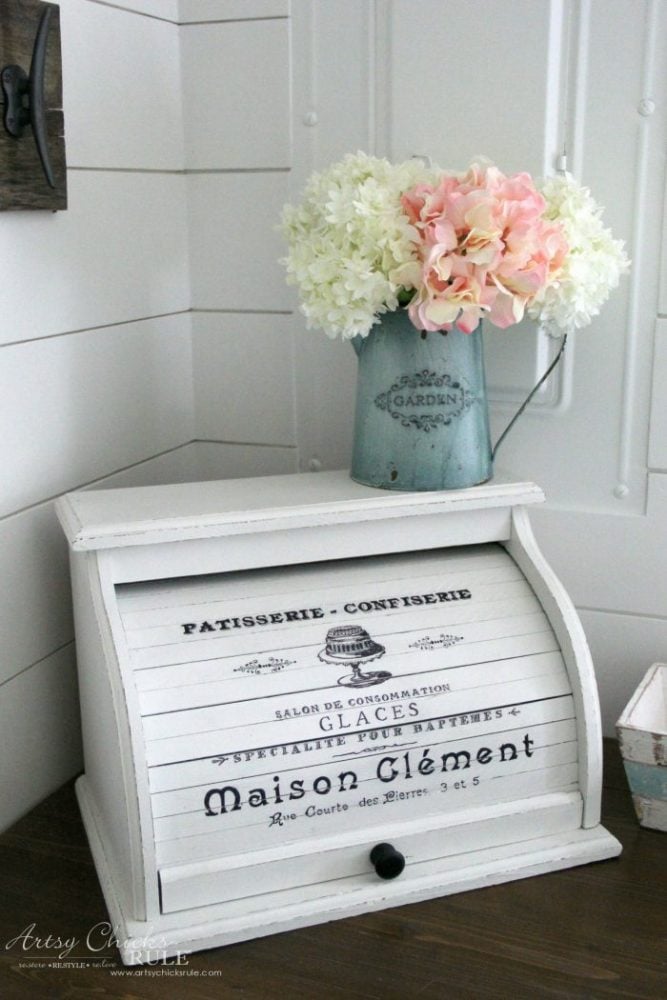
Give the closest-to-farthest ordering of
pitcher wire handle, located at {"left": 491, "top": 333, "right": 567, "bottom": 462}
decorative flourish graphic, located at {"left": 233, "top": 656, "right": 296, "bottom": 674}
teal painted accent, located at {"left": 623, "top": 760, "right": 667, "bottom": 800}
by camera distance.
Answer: decorative flourish graphic, located at {"left": 233, "top": 656, "right": 296, "bottom": 674} → teal painted accent, located at {"left": 623, "top": 760, "right": 667, "bottom": 800} → pitcher wire handle, located at {"left": 491, "top": 333, "right": 567, "bottom": 462}

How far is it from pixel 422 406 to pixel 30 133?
0.56 meters

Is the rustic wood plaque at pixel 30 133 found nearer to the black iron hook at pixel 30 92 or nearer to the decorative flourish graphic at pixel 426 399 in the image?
the black iron hook at pixel 30 92

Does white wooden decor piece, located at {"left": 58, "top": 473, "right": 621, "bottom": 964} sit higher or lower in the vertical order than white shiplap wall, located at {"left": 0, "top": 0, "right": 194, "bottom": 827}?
lower

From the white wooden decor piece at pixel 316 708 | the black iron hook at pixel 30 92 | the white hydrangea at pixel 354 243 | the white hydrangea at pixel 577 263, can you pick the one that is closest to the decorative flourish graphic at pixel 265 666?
the white wooden decor piece at pixel 316 708

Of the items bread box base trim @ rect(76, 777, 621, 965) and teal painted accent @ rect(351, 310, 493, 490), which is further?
teal painted accent @ rect(351, 310, 493, 490)

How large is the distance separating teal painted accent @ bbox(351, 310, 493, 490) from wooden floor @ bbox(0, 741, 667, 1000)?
1.60 ft

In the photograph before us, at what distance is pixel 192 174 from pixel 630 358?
0.69 metres

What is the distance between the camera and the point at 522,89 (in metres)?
1.46

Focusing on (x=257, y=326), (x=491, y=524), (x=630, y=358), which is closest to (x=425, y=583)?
(x=491, y=524)

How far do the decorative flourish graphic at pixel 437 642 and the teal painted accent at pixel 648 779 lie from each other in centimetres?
26

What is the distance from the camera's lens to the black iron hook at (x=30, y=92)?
1.26 m

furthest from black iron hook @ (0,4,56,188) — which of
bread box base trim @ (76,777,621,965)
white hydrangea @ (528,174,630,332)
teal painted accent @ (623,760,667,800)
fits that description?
teal painted accent @ (623,760,667,800)

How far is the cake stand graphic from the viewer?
4.09 feet

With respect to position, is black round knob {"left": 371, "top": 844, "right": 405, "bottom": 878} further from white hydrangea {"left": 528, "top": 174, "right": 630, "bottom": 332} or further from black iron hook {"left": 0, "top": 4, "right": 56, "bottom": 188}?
black iron hook {"left": 0, "top": 4, "right": 56, "bottom": 188}
